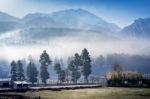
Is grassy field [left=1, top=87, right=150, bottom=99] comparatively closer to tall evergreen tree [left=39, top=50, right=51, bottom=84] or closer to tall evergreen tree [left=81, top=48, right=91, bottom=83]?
tall evergreen tree [left=39, top=50, right=51, bottom=84]

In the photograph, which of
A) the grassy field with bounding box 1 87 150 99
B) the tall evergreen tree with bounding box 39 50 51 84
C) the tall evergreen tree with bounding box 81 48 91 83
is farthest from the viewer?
the tall evergreen tree with bounding box 81 48 91 83

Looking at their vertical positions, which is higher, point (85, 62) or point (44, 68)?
point (85, 62)

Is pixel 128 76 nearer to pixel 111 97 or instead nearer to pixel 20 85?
pixel 20 85

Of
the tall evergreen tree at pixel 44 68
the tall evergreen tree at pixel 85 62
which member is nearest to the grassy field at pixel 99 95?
the tall evergreen tree at pixel 44 68

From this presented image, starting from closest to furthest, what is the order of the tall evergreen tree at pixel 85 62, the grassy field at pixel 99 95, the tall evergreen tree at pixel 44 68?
the grassy field at pixel 99 95 < the tall evergreen tree at pixel 44 68 < the tall evergreen tree at pixel 85 62

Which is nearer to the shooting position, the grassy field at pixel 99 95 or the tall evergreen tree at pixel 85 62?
the grassy field at pixel 99 95

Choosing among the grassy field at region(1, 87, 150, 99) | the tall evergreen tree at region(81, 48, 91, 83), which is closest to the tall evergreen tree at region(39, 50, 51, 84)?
the tall evergreen tree at region(81, 48, 91, 83)

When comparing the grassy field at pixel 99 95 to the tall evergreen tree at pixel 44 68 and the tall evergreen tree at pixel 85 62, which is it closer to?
the tall evergreen tree at pixel 44 68

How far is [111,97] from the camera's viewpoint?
80750mm

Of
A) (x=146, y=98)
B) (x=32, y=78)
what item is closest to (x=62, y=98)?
(x=146, y=98)

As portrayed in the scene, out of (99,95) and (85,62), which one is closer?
(99,95)

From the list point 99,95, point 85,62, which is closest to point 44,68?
point 85,62

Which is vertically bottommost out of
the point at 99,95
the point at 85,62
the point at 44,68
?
the point at 99,95

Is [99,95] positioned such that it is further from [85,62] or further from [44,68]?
[44,68]
